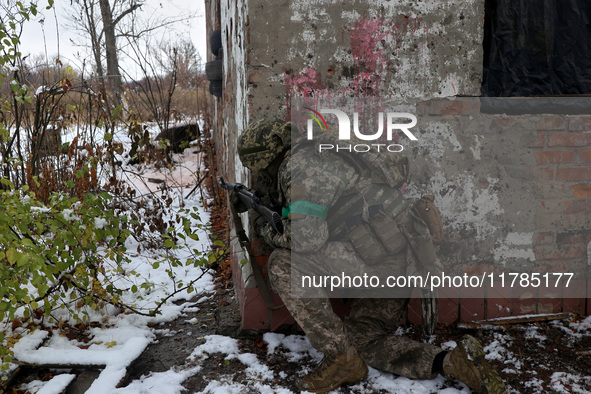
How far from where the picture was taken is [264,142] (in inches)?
90.8

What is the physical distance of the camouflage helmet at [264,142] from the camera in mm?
2312

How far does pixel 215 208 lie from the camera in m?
5.73

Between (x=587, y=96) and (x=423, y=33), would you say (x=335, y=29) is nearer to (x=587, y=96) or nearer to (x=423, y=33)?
(x=423, y=33)

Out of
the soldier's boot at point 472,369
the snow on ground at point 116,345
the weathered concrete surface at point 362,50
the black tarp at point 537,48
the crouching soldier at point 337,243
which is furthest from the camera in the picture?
the black tarp at point 537,48

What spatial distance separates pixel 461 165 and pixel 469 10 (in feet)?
2.79

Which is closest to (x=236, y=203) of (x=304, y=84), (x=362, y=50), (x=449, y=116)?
(x=304, y=84)

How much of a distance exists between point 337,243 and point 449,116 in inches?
40.1

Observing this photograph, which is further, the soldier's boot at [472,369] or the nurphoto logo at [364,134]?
the nurphoto logo at [364,134]

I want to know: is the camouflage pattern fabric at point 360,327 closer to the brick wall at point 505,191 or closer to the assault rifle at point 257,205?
the assault rifle at point 257,205

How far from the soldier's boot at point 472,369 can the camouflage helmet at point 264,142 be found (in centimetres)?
126

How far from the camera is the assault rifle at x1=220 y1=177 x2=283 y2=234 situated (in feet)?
7.23

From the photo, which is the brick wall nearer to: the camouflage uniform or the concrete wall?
the concrete wall

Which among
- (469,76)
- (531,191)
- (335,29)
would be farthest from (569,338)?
(335,29)

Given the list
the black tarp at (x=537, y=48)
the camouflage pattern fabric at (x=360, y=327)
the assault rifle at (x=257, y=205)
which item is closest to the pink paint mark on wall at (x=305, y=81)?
the assault rifle at (x=257, y=205)
